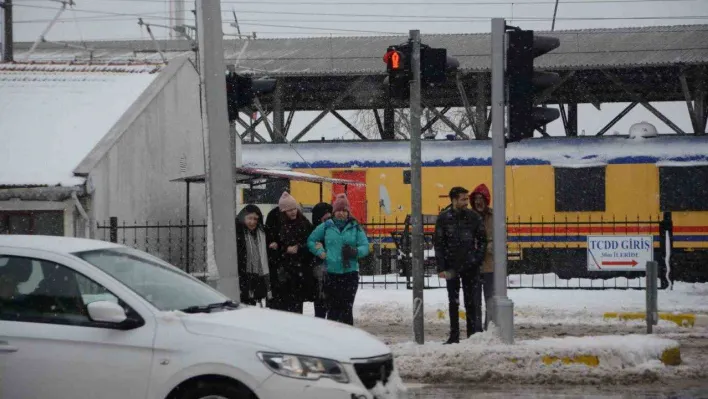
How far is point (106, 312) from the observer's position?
6504 mm

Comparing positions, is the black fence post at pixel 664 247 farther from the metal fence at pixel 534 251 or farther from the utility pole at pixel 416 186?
the utility pole at pixel 416 186

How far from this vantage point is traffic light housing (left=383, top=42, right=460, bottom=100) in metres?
11.8

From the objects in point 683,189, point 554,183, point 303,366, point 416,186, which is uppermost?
point 554,183

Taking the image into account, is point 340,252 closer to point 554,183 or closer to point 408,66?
point 408,66

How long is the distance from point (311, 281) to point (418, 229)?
1578 millimetres

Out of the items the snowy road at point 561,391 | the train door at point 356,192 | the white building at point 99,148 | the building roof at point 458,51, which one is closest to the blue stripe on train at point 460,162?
the train door at point 356,192

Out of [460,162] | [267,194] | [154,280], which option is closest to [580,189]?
[460,162]

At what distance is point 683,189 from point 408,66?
16.3 metres

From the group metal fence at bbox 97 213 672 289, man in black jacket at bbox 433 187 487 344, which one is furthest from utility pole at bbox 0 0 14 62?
man in black jacket at bbox 433 187 487 344

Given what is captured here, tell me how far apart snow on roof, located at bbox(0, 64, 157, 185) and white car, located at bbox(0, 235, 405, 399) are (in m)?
9.54

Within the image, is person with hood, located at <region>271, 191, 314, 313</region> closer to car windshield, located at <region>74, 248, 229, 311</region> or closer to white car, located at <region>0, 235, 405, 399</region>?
car windshield, located at <region>74, 248, 229, 311</region>

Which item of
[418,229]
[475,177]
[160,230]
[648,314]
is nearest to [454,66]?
[418,229]

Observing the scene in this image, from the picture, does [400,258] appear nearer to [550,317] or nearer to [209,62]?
[550,317]

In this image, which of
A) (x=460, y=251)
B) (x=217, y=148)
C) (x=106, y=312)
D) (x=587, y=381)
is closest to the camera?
(x=106, y=312)
